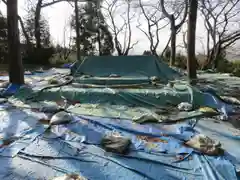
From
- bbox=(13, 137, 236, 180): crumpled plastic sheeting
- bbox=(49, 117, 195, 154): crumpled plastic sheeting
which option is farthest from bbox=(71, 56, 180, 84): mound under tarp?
bbox=(13, 137, 236, 180): crumpled plastic sheeting

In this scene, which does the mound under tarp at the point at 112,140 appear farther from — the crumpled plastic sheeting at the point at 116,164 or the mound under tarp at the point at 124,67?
the mound under tarp at the point at 124,67

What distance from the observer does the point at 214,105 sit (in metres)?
2.82

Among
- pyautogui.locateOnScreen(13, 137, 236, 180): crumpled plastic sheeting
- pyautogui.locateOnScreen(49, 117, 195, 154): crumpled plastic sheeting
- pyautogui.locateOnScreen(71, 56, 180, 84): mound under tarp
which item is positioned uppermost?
pyautogui.locateOnScreen(71, 56, 180, 84): mound under tarp

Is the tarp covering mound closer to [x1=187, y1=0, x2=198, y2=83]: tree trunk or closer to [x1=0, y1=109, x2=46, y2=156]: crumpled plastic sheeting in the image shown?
[x1=187, y1=0, x2=198, y2=83]: tree trunk

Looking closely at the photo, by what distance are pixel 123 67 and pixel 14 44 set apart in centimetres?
279

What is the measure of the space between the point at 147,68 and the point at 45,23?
10.3 metres

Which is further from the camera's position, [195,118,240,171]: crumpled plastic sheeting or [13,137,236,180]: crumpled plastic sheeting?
[195,118,240,171]: crumpled plastic sheeting

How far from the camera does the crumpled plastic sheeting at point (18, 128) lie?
5.42ft

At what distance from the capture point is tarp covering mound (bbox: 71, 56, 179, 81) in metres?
5.03

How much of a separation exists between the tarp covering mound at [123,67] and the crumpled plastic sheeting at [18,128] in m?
2.59

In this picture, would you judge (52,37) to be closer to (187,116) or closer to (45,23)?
(45,23)

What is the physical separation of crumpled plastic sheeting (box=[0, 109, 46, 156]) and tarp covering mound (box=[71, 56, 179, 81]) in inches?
102

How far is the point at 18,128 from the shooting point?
6.88 ft

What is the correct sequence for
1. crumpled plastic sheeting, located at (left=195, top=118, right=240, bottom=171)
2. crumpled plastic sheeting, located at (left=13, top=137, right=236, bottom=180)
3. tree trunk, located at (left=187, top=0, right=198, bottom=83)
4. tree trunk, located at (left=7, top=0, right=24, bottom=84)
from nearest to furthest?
crumpled plastic sheeting, located at (left=13, top=137, right=236, bottom=180)
crumpled plastic sheeting, located at (left=195, top=118, right=240, bottom=171)
tree trunk, located at (left=7, top=0, right=24, bottom=84)
tree trunk, located at (left=187, top=0, right=198, bottom=83)
